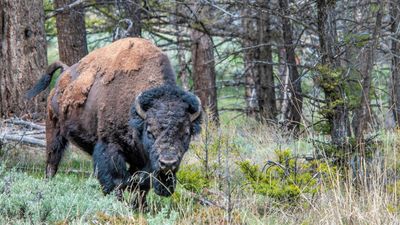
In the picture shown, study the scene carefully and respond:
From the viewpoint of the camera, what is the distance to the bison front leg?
702cm

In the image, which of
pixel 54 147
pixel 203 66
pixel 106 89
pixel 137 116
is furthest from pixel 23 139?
pixel 203 66

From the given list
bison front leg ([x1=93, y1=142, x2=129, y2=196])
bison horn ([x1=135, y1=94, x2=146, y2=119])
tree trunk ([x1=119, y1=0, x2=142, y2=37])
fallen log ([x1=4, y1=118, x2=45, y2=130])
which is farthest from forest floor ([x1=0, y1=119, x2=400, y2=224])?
tree trunk ([x1=119, y1=0, x2=142, y2=37])

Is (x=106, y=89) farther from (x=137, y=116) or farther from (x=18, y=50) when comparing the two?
(x=18, y=50)

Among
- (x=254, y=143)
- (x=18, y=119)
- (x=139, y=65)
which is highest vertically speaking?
(x=139, y=65)

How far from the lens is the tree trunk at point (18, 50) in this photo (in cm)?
1010

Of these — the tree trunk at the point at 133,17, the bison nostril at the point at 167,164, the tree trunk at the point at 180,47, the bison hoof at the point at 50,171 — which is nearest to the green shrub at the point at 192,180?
the bison nostril at the point at 167,164

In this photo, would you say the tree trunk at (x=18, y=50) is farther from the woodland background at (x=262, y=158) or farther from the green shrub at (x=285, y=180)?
the green shrub at (x=285, y=180)

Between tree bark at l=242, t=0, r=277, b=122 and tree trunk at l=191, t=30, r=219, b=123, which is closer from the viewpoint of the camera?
tree bark at l=242, t=0, r=277, b=122

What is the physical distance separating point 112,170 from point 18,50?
154 inches

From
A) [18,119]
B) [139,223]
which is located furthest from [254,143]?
[139,223]

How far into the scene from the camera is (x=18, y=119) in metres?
9.64

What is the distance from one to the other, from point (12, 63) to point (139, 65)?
3486 millimetres

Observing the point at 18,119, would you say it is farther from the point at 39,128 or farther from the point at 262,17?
the point at 262,17

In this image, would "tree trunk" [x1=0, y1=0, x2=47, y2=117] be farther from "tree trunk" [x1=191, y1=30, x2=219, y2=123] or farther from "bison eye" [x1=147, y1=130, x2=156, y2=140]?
"tree trunk" [x1=191, y1=30, x2=219, y2=123]
